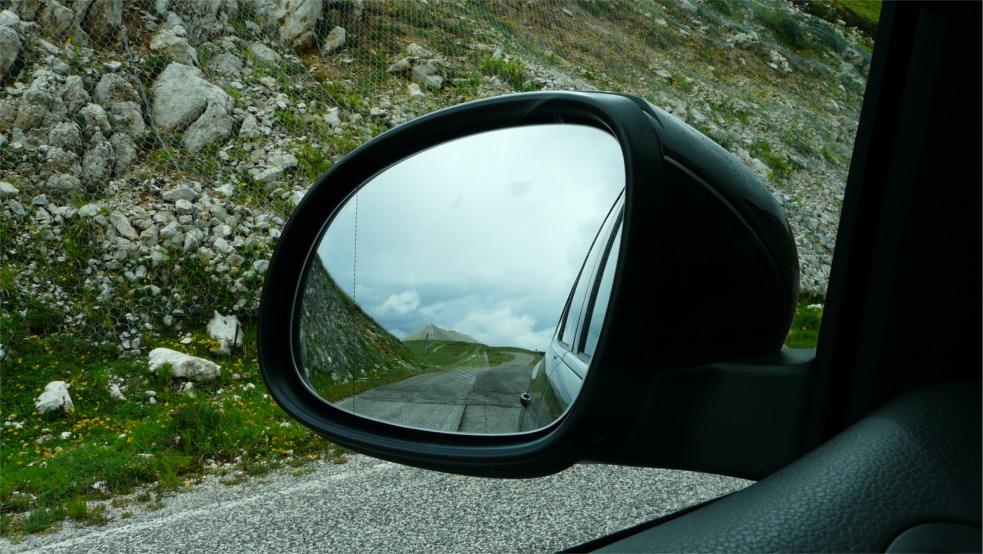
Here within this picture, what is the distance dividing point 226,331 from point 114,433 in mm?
2349

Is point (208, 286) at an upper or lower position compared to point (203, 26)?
lower

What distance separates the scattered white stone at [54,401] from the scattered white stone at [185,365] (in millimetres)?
804

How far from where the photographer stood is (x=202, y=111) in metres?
10.7

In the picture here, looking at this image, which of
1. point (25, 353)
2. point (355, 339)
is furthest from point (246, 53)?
point (355, 339)

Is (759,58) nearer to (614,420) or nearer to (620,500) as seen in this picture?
(620,500)

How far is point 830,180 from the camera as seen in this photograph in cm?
172

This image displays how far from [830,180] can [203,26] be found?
40.5 feet

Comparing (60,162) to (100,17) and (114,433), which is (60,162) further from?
(114,433)

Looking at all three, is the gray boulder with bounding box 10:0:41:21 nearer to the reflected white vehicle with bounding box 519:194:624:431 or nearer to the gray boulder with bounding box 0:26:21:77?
the gray boulder with bounding box 0:26:21:77

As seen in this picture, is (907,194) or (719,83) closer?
(907,194)

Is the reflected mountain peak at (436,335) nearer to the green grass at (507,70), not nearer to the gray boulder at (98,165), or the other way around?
the gray boulder at (98,165)

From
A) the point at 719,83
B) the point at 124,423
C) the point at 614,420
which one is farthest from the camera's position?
the point at 719,83

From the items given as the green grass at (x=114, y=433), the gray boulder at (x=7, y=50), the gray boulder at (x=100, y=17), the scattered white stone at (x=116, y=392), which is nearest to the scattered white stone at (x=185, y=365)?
the green grass at (x=114, y=433)

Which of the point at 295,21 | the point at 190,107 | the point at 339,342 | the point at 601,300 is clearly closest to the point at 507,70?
the point at 295,21
